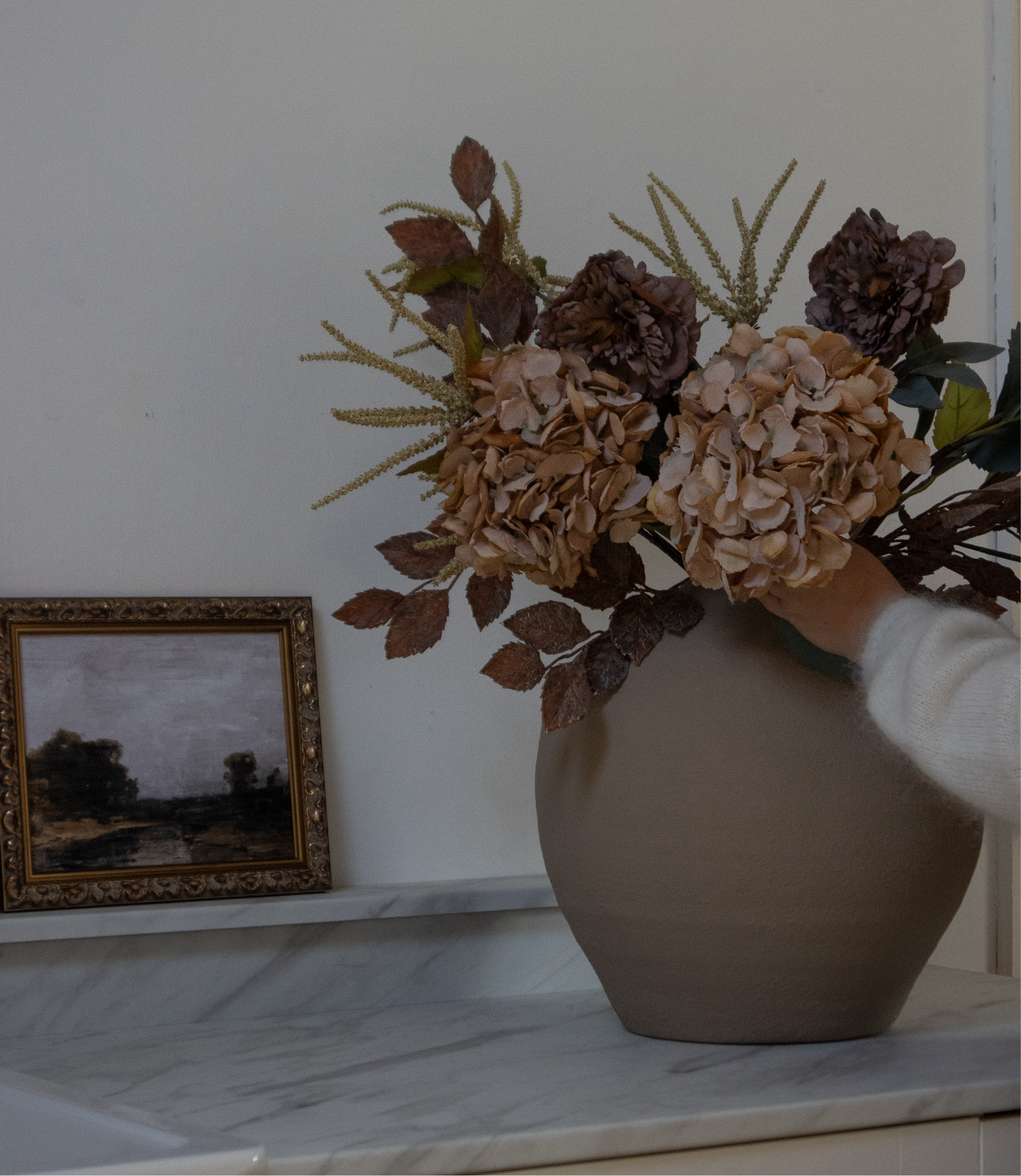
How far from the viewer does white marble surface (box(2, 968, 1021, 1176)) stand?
0.64 meters

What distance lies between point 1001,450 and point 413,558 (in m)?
0.40

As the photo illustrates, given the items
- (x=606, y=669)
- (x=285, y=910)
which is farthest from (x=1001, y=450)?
(x=285, y=910)

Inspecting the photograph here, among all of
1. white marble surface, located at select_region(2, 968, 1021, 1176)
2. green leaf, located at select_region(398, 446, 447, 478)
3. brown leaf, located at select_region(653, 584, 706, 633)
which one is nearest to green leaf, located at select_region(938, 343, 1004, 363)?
brown leaf, located at select_region(653, 584, 706, 633)

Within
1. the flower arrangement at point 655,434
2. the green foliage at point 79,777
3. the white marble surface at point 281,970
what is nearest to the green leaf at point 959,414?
the flower arrangement at point 655,434

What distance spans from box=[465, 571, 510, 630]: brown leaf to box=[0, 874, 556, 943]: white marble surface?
293mm

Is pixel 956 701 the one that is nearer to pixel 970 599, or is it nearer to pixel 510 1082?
pixel 970 599

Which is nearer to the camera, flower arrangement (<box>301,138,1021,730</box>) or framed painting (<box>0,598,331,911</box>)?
flower arrangement (<box>301,138,1021,730</box>)

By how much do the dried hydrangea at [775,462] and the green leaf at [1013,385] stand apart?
137mm

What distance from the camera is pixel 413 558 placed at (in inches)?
33.9

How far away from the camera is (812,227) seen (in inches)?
51.2

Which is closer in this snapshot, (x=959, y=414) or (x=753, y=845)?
(x=753, y=845)

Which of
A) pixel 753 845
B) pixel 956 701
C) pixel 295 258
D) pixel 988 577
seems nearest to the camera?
pixel 956 701

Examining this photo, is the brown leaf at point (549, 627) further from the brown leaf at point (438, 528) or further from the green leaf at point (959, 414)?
the green leaf at point (959, 414)

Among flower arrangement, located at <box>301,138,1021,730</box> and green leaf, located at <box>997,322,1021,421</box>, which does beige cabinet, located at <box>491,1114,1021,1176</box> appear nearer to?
flower arrangement, located at <box>301,138,1021,730</box>
